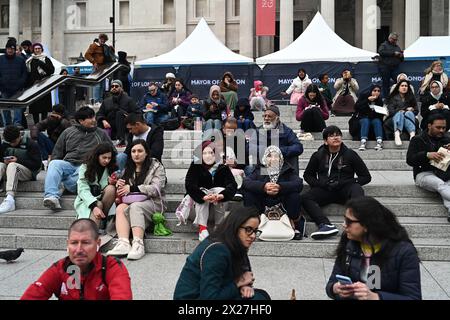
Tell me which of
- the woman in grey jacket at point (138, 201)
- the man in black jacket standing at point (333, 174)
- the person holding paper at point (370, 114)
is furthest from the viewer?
the person holding paper at point (370, 114)

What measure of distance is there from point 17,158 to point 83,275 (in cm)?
581

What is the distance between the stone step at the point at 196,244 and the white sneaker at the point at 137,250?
0.87ft

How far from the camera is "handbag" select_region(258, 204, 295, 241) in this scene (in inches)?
275

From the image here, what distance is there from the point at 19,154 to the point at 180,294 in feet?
20.1

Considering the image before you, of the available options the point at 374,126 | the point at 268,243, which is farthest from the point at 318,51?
the point at 268,243

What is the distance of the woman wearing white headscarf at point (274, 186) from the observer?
23.4 ft

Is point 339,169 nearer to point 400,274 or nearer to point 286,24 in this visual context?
point 400,274

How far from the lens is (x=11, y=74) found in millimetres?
12883

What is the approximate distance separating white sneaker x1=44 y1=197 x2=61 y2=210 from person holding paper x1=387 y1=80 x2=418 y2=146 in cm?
686

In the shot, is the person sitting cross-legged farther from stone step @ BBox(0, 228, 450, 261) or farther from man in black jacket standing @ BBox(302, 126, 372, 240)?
man in black jacket standing @ BBox(302, 126, 372, 240)

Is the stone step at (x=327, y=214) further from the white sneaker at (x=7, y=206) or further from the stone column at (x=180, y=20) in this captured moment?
the stone column at (x=180, y=20)

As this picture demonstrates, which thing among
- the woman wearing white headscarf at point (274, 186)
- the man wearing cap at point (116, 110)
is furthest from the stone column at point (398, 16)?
the woman wearing white headscarf at point (274, 186)

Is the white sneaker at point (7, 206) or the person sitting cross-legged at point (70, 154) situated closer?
the person sitting cross-legged at point (70, 154)
